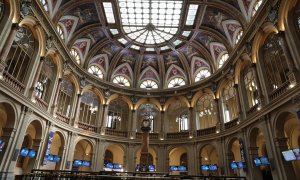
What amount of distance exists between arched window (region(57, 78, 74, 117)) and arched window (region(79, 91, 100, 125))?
2.12 meters

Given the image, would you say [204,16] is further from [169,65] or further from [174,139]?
[174,139]

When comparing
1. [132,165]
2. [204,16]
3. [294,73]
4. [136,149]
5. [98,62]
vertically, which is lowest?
[132,165]

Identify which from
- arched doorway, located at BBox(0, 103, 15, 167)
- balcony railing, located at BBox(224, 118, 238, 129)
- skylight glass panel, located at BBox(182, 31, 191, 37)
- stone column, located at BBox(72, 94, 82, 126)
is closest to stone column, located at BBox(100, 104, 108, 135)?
stone column, located at BBox(72, 94, 82, 126)

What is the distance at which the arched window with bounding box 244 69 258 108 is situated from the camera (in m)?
18.8

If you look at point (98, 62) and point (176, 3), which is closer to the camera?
point (176, 3)

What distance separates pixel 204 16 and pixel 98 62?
14808 mm

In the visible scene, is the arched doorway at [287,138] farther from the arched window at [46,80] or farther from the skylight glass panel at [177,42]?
the arched window at [46,80]

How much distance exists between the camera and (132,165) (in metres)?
24.9

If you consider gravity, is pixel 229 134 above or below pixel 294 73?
below

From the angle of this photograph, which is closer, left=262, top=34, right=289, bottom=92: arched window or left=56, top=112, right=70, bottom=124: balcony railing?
left=262, top=34, right=289, bottom=92: arched window

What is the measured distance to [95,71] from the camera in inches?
1101

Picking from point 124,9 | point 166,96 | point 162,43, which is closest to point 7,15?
point 124,9

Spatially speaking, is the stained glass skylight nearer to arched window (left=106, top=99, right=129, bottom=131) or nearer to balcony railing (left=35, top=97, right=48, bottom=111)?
arched window (left=106, top=99, right=129, bottom=131)

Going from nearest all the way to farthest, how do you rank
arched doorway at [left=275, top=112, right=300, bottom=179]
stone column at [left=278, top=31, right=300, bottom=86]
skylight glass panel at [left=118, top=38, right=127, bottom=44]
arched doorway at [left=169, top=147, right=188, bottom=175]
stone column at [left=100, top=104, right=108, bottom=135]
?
1. stone column at [left=278, top=31, right=300, bottom=86]
2. arched doorway at [left=275, top=112, right=300, bottom=179]
3. stone column at [left=100, top=104, right=108, bottom=135]
4. skylight glass panel at [left=118, top=38, right=127, bottom=44]
5. arched doorway at [left=169, top=147, right=188, bottom=175]
